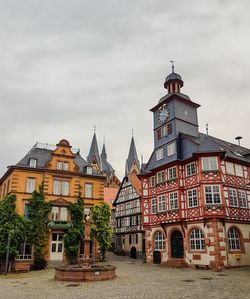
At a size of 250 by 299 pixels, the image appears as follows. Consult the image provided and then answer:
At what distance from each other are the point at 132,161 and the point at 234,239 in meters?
70.0

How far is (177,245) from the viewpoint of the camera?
29188 millimetres

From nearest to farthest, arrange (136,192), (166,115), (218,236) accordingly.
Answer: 1. (218,236)
2. (166,115)
3. (136,192)

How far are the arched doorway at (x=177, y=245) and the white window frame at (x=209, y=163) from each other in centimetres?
703

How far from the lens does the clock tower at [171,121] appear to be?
3219cm

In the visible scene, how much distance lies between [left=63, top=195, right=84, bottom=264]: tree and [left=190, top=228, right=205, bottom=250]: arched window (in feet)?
38.8

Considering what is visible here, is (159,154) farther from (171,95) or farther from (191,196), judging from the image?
(191,196)

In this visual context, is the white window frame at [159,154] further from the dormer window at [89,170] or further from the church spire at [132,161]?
the church spire at [132,161]

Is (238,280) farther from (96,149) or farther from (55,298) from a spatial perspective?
(96,149)

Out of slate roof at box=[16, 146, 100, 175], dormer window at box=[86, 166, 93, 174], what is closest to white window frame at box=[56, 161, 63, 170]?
slate roof at box=[16, 146, 100, 175]

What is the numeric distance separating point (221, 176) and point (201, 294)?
14986 millimetres

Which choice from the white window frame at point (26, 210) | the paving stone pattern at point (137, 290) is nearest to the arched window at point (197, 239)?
the paving stone pattern at point (137, 290)

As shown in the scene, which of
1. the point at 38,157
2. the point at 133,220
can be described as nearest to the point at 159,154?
the point at 38,157

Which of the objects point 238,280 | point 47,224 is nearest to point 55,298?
point 238,280

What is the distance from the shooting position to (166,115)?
33844 mm
